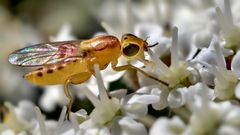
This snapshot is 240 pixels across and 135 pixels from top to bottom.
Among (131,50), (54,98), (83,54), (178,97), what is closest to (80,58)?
(83,54)

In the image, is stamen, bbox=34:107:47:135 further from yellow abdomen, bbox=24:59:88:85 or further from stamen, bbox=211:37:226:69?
stamen, bbox=211:37:226:69

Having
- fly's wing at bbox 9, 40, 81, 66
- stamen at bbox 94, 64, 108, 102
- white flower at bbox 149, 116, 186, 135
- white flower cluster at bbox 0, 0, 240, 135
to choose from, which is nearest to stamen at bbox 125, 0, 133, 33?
white flower cluster at bbox 0, 0, 240, 135

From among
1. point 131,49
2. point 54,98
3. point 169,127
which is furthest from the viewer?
point 54,98

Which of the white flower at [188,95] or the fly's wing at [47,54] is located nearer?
the white flower at [188,95]

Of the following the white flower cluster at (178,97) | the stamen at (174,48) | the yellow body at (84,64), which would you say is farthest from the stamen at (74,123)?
the stamen at (174,48)

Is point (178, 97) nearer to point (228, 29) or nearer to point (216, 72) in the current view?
point (216, 72)

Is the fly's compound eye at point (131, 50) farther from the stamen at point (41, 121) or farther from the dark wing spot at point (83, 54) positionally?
the stamen at point (41, 121)

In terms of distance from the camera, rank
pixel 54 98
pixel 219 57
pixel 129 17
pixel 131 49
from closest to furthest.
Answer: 1. pixel 219 57
2. pixel 131 49
3. pixel 129 17
4. pixel 54 98

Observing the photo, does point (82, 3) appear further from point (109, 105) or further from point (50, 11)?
point (109, 105)
